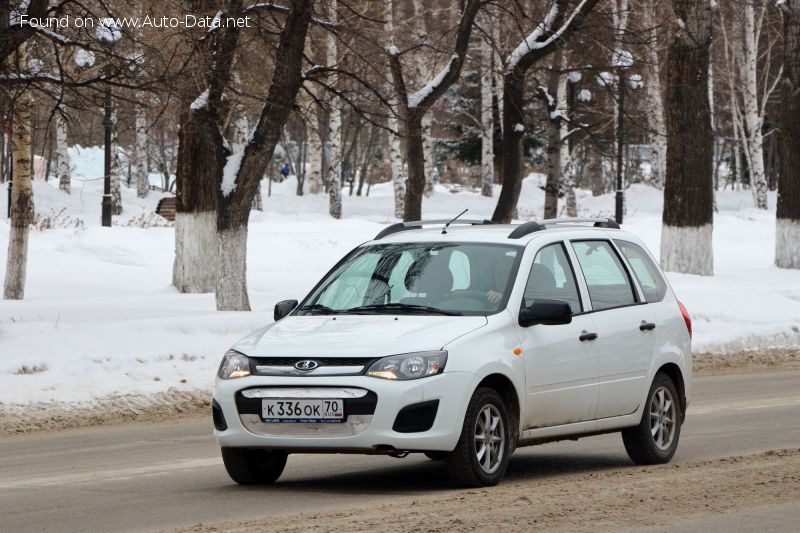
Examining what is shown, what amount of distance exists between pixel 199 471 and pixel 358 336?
2.15 meters

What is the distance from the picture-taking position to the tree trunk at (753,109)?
5234 cm

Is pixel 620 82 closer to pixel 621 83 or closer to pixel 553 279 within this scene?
pixel 621 83

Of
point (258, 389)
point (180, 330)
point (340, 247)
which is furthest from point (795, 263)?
point (258, 389)

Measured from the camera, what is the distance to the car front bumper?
26.2ft

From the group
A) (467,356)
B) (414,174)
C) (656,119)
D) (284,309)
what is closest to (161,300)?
(414,174)

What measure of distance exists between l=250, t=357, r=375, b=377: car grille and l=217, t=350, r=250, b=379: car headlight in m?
0.10

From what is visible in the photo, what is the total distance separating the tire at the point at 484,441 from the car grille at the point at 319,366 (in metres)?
0.68

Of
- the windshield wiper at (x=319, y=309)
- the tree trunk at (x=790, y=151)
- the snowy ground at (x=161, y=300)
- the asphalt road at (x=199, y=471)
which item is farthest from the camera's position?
the tree trunk at (x=790, y=151)

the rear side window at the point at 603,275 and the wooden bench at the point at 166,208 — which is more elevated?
the wooden bench at the point at 166,208

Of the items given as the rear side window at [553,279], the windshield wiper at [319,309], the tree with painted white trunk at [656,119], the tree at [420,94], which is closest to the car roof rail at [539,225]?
the rear side window at [553,279]

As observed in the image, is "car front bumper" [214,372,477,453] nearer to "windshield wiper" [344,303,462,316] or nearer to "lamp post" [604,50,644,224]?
"windshield wiper" [344,303,462,316]

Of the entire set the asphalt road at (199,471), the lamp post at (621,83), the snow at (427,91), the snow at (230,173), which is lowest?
the asphalt road at (199,471)

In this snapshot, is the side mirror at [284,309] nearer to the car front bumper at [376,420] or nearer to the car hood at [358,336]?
the car hood at [358,336]

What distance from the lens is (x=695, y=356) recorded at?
64.3 feet
